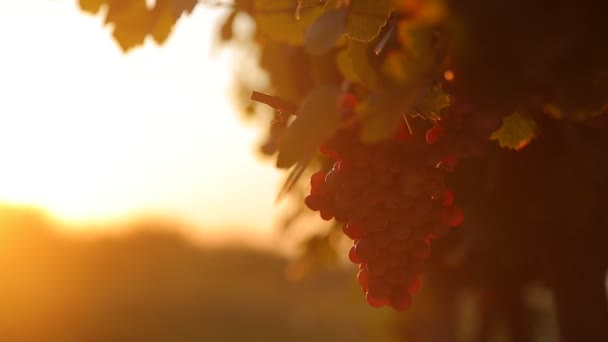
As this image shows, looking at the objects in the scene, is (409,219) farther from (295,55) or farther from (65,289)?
(65,289)

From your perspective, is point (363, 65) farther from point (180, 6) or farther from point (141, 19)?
point (141, 19)

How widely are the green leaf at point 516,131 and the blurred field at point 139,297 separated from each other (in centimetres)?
1655

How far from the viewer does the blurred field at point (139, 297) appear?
19250 millimetres

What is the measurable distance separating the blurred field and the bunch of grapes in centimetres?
1646

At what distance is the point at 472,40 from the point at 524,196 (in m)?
2.45

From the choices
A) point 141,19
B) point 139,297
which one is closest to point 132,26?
point 141,19

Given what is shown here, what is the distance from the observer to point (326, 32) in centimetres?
132

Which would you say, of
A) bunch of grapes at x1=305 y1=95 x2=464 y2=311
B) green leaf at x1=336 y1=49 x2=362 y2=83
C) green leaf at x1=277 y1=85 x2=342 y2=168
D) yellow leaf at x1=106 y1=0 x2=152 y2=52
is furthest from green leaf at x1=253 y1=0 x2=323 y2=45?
green leaf at x1=277 y1=85 x2=342 y2=168

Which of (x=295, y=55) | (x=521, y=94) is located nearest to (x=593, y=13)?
(x=521, y=94)

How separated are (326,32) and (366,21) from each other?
0.29 meters

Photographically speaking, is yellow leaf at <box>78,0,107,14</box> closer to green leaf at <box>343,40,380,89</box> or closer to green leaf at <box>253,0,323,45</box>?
green leaf at <box>253,0,323,45</box>

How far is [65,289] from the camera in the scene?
67.9ft

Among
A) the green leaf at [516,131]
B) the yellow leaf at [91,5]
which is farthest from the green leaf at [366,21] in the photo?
the yellow leaf at [91,5]

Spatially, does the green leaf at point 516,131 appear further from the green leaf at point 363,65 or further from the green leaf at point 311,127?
the green leaf at point 311,127
